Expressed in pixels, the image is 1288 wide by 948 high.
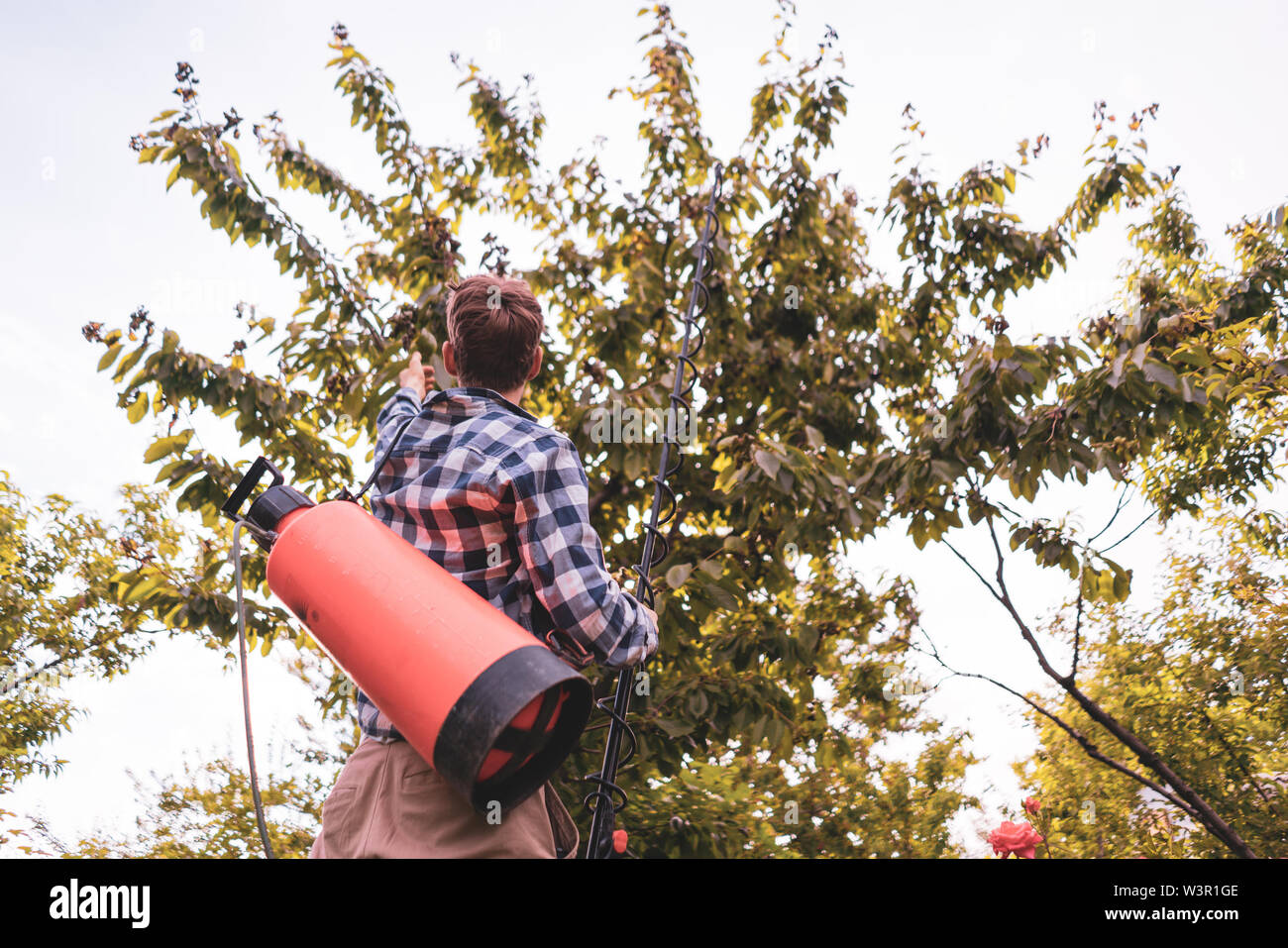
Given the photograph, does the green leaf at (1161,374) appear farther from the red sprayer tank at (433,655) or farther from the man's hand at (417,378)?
the red sprayer tank at (433,655)

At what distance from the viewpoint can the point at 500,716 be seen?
1.30 m

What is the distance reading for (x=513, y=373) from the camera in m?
1.76

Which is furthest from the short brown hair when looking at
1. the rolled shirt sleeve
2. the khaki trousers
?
the khaki trousers

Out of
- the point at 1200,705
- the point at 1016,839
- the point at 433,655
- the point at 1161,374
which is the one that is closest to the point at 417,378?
the point at 433,655

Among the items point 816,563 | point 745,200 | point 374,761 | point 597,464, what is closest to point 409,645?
point 374,761

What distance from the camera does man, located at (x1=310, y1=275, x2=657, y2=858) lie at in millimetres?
1481

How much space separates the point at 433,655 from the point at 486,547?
28 cm

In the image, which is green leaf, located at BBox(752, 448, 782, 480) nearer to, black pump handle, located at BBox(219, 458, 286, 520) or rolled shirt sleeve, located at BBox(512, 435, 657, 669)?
rolled shirt sleeve, located at BBox(512, 435, 657, 669)

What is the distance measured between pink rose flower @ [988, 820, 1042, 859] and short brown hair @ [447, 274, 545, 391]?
1.85 metres

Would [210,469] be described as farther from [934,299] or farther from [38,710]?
[38,710]

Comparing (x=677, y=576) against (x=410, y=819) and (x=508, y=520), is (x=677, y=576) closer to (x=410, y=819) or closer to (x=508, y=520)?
(x=508, y=520)

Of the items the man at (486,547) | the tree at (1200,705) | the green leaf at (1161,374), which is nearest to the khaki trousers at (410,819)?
the man at (486,547)

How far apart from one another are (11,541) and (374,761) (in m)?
16.7

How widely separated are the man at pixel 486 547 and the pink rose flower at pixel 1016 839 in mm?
1384
